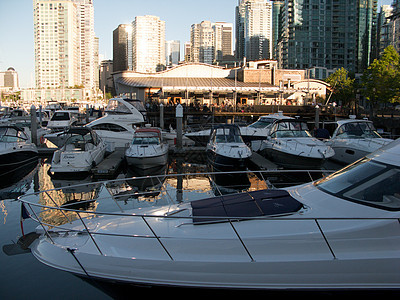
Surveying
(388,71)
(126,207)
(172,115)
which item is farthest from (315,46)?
(126,207)

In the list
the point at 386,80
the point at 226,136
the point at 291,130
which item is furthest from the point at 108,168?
the point at 386,80

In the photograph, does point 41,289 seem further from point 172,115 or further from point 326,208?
A: point 172,115

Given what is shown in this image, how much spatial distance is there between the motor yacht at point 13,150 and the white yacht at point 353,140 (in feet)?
48.2

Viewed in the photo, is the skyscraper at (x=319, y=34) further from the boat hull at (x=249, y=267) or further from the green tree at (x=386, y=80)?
the boat hull at (x=249, y=267)

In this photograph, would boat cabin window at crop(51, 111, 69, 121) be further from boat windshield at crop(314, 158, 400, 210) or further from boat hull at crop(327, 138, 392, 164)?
boat windshield at crop(314, 158, 400, 210)

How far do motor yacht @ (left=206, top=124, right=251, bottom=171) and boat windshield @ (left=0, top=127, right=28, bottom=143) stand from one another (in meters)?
9.32

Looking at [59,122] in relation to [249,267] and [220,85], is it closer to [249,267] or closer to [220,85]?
[220,85]

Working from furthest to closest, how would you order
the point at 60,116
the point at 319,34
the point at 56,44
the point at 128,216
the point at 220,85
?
the point at 56,44 < the point at 319,34 < the point at 220,85 < the point at 60,116 < the point at 128,216

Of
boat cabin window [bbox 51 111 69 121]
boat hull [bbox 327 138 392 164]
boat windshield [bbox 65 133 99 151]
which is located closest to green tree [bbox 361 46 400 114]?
boat hull [bbox 327 138 392 164]

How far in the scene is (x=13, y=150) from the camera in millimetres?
16328

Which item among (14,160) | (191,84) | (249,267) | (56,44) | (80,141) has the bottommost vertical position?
(14,160)

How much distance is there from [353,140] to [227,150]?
20.2 ft

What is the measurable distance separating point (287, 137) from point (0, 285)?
45.3 ft

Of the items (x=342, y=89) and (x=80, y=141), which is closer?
(x=80, y=141)
